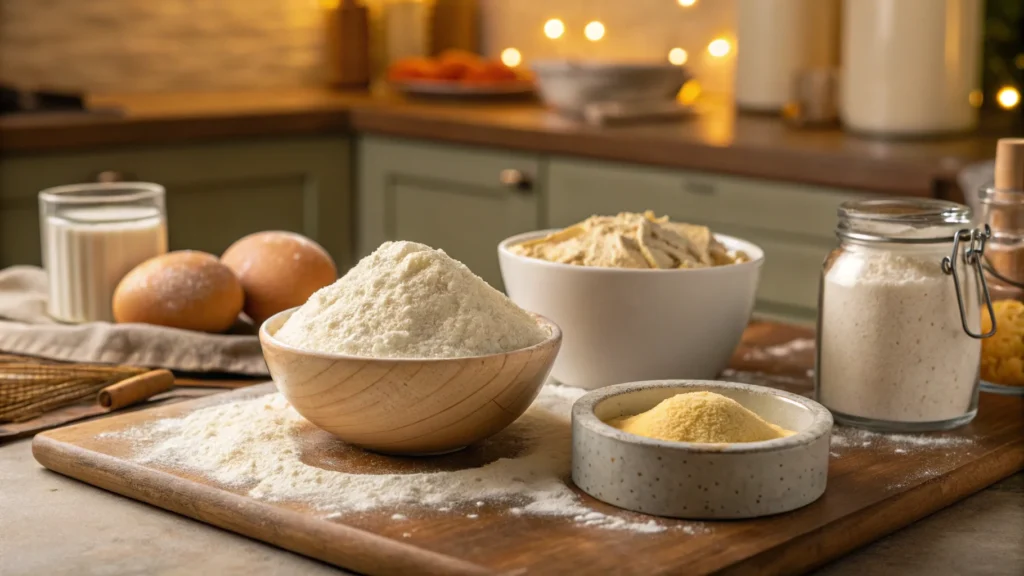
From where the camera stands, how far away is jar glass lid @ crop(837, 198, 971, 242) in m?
0.98

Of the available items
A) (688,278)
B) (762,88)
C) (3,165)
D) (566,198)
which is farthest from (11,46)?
(688,278)

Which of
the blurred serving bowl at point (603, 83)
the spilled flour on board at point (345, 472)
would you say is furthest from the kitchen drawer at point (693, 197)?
the spilled flour on board at point (345, 472)

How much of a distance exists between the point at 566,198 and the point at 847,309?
1.58m

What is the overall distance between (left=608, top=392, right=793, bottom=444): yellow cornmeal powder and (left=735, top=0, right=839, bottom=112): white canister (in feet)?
6.50

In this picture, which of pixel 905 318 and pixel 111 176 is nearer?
pixel 905 318

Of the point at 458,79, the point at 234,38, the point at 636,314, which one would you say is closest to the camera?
the point at 636,314

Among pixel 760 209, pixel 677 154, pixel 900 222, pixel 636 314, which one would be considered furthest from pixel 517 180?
pixel 900 222

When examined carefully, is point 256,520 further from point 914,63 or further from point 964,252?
point 914,63

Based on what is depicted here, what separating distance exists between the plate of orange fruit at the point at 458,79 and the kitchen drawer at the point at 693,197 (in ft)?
1.86

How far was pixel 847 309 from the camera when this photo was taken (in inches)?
39.1

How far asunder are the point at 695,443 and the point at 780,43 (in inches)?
81.3

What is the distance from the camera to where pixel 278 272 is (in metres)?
1.30

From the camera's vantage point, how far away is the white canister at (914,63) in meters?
2.26

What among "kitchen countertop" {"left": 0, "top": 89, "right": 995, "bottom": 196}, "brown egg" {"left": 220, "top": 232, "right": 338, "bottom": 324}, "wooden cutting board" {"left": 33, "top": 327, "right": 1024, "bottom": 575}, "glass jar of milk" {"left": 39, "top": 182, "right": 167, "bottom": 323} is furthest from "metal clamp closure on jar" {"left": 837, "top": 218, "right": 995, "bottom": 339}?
"kitchen countertop" {"left": 0, "top": 89, "right": 995, "bottom": 196}
